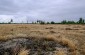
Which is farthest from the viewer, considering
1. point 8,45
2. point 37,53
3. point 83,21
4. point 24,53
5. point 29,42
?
point 83,21

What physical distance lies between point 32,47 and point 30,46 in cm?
22

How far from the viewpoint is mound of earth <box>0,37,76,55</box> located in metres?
15.4

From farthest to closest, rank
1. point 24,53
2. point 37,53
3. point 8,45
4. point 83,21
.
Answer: point 83,21, point 8,45, point 37,53, point 24,53

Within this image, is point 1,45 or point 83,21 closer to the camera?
point 1,45

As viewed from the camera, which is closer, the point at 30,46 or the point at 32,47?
the point at 32,47

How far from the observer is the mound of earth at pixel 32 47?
1539 cm

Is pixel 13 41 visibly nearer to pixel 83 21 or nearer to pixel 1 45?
pixel 1 45

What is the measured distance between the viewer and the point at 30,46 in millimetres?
16766

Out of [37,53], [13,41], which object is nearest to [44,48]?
[37,53]

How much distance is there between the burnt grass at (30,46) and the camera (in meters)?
15.4

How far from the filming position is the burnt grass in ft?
50.5

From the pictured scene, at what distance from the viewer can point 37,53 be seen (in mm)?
15445

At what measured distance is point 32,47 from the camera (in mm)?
16625

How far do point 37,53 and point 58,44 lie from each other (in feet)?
12.1
